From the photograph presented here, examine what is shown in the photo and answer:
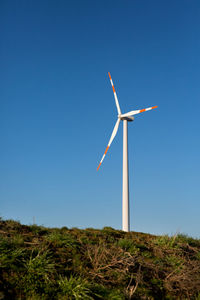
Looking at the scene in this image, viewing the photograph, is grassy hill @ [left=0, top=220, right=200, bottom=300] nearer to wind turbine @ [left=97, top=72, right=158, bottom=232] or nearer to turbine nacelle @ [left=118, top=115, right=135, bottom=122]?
wind turbine @ [left=97, top=72, right=158, bottom=232]

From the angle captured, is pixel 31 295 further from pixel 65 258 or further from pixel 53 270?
pixel 65 258

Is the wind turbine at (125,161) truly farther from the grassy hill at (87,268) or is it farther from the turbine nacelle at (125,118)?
the grassy hill at (87,268)

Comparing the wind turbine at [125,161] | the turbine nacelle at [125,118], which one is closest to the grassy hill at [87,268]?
the wind turbine at [125,161]

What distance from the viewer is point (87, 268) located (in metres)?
11.4

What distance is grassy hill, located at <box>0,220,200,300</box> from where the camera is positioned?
9.73 metres

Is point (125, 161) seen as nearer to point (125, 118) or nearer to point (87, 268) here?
point (125, 118)

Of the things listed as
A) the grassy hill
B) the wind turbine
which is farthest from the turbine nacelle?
the grassy hill

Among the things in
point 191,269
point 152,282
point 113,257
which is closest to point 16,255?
point 113,257

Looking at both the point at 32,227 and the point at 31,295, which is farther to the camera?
the point at 32,227

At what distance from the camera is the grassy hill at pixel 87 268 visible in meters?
9.73

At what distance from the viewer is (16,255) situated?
10.7m

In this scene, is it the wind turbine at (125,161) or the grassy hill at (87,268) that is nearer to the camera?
the grassy hill at (87,268)

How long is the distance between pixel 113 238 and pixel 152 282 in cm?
388

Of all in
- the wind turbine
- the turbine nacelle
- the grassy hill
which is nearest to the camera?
the grassy hill
